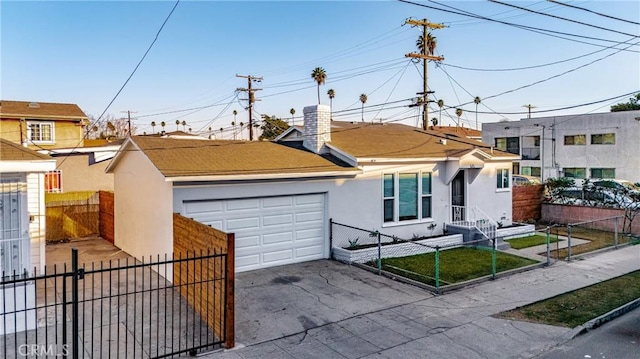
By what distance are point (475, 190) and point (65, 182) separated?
22.2 m

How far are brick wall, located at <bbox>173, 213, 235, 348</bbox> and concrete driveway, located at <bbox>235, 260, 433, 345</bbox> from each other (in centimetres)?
54

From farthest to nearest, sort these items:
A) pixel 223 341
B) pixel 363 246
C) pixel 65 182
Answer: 1. pixel 65 182
2. pixel 363 246
3. pixel 223 341

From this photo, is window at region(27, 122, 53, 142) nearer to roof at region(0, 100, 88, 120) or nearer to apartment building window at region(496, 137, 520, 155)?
roof at region(0, 100, 88, 120)

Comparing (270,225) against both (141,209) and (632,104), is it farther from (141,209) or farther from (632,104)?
(632,104)

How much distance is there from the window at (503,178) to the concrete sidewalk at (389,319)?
6.86 m

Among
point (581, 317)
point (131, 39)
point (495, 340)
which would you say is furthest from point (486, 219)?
point (131, 39)

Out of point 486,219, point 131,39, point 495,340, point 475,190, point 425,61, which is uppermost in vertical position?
point 425,61

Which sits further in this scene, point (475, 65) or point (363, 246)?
point (475, 65)

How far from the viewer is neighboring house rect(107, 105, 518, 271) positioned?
39.4 feet

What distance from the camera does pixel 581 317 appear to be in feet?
29.2

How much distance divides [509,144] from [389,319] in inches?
1429

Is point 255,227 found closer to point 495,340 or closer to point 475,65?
point 495,340

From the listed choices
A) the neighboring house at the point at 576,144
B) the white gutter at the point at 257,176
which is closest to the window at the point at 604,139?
the neighboring house at the point at 576,144

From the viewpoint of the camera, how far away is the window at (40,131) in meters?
30.7
